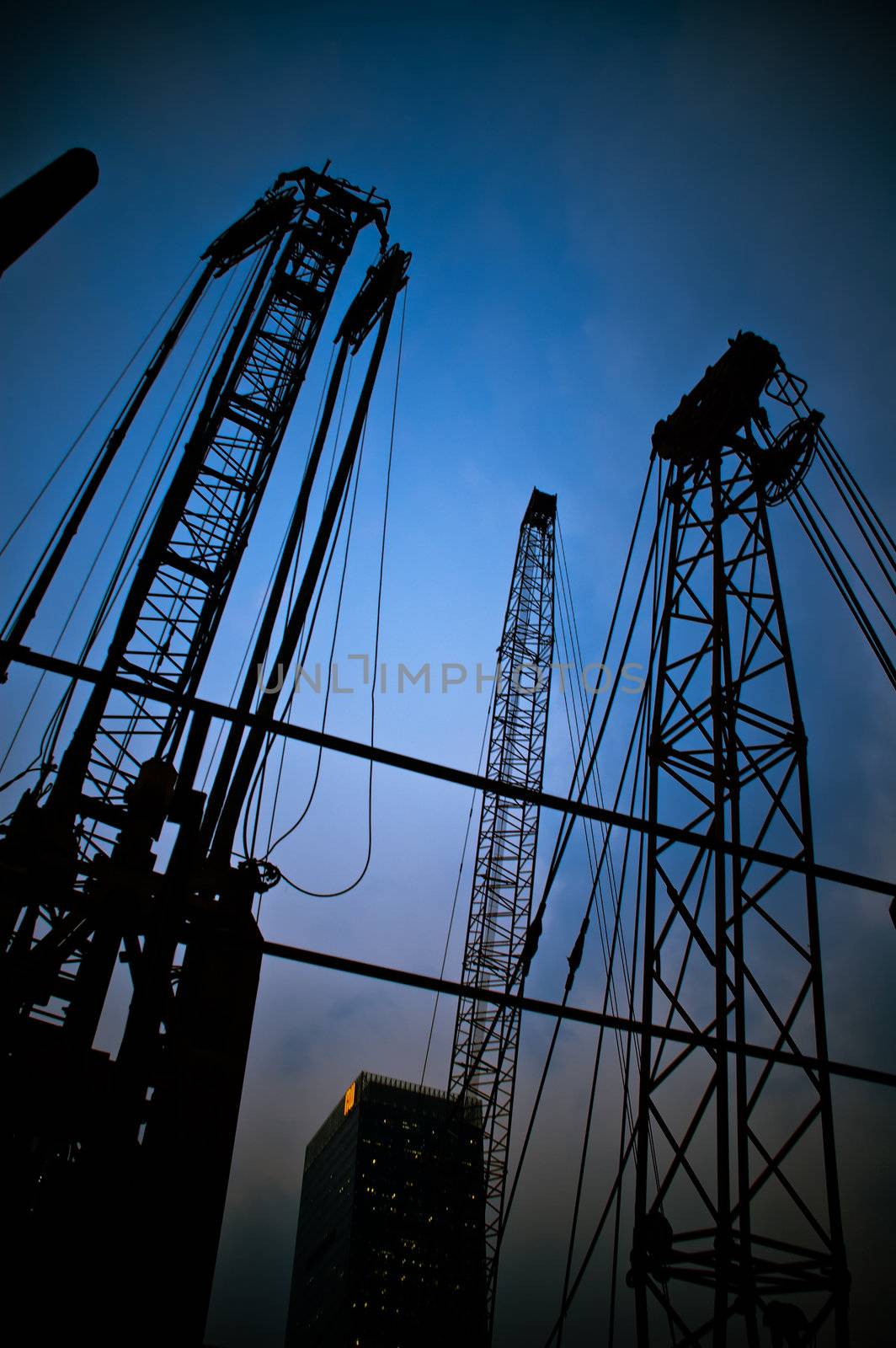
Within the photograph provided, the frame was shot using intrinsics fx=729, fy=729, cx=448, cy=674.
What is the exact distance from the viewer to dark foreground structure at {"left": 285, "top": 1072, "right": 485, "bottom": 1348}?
155 ft

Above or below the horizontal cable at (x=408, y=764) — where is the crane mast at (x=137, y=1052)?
below

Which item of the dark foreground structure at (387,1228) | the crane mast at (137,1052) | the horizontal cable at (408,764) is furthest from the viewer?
the dark foreground structure at (387,1228)

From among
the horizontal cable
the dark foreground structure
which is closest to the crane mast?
the horizontal cable

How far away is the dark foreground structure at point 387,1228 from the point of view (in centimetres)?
4722

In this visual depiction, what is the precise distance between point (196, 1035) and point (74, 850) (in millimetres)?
4411

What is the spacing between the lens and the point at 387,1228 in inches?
2717

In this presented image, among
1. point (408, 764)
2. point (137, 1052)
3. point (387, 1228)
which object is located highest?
point (387, 1228)

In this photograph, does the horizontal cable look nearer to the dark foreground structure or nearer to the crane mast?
the crane mast

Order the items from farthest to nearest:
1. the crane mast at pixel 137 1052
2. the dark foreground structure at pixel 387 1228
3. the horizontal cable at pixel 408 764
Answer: the dark foreground structure at pixel 387 1228, the horizontal cable at pixel 408 764, the crane mast at pixel 137 1052

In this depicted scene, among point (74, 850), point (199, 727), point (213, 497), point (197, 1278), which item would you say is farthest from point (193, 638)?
point (197, 1278)

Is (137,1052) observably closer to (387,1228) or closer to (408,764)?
(408,764)

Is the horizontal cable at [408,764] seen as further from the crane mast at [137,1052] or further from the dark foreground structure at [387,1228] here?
the dark foreground structure at [387,1228]

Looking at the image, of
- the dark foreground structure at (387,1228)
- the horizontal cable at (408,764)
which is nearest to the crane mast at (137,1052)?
the horizontal cable at (408,764)

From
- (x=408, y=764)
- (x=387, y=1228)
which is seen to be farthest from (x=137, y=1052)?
(x=387, y=1228)
